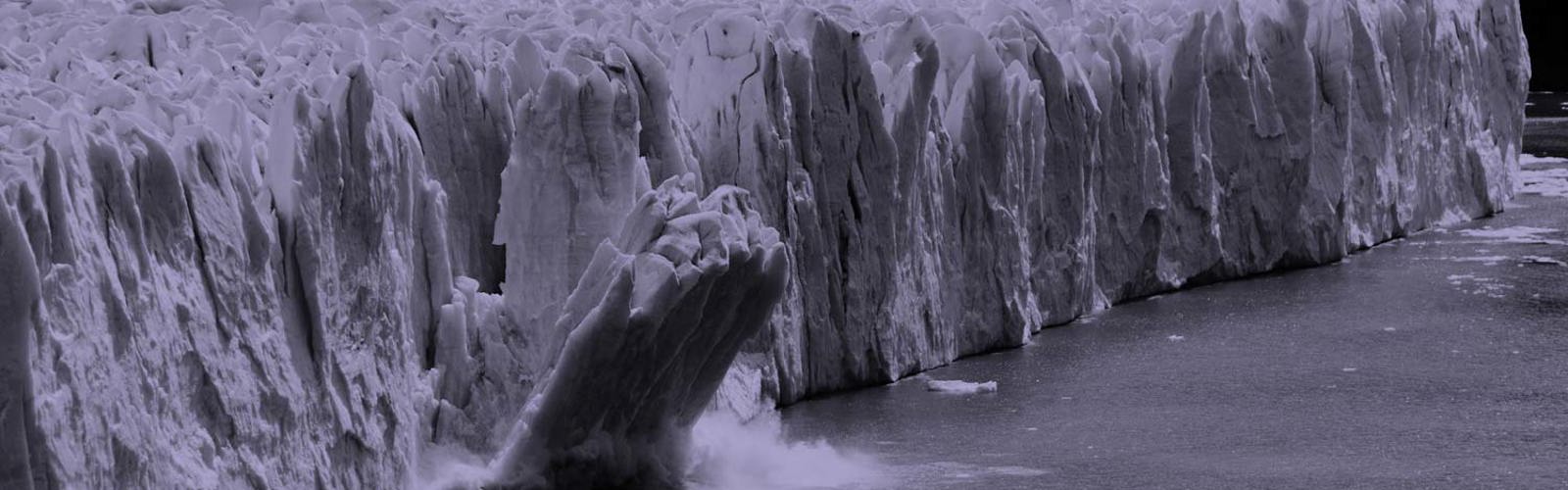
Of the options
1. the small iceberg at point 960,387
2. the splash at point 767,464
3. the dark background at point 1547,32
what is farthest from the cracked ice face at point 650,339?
the dark background at point 1547,32

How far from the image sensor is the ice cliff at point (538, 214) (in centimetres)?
703

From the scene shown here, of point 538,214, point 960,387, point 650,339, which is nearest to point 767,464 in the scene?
point 650,339

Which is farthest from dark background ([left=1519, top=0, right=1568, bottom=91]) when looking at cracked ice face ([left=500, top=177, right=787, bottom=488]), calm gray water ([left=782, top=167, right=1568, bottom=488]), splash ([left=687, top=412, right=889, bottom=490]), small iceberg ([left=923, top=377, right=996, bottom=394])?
cracked ice face ([left=500, top=177, right=787, bottom=488])

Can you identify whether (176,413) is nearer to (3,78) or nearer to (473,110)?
(3,78)

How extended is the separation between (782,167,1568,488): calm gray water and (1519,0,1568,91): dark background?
2077 cm

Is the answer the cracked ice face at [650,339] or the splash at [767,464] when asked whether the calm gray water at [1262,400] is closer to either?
the splash at [767,464]

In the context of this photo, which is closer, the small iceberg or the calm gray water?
the calm gray water

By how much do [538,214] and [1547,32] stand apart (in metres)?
29.4

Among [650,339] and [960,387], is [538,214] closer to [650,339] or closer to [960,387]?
[650,339]

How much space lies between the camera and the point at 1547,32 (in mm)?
36062

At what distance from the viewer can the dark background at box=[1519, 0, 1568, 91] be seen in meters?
35.8

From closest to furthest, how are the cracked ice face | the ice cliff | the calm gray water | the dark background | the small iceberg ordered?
the ice cliff, the cracked ice face, the calm gray water, the small iceberg, the dark background

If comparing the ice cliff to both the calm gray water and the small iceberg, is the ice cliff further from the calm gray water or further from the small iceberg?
the calm gray water

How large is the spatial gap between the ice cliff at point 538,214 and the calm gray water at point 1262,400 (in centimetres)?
57
